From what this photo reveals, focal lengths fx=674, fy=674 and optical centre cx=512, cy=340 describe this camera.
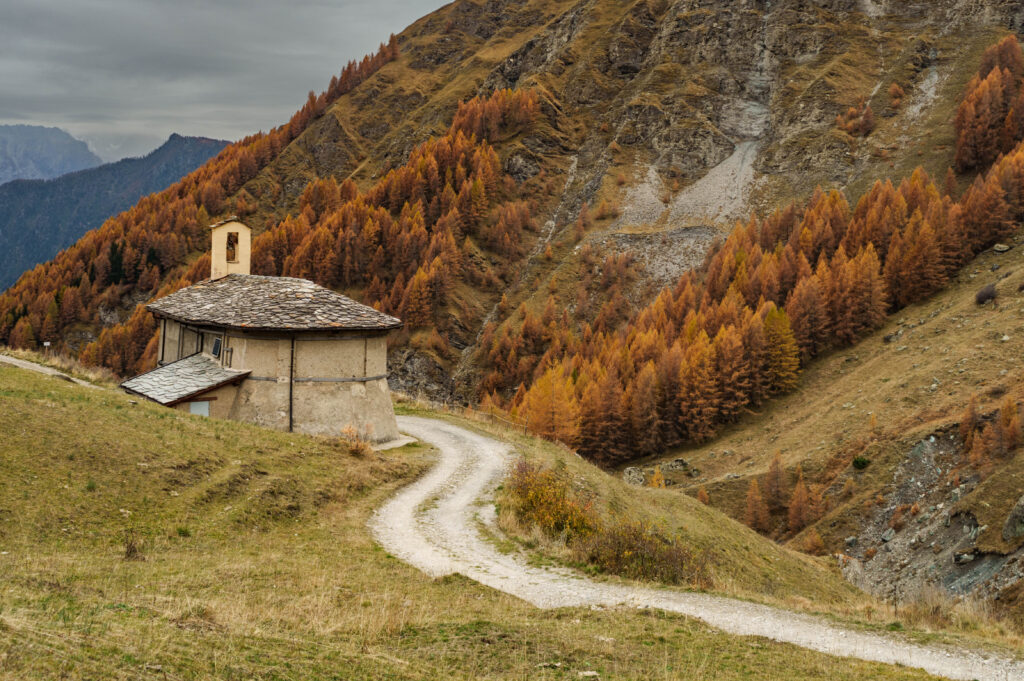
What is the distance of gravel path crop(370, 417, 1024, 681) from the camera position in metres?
12.7

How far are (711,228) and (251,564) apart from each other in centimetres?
10709

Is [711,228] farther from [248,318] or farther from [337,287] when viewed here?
[248,318]

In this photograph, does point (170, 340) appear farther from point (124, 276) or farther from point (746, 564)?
point (124, 276)

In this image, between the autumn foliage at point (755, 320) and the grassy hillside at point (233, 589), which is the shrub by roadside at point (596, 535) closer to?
the grassy hillside at point (233, 589)

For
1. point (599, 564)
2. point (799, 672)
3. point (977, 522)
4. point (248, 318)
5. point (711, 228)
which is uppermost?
point (711, 228)

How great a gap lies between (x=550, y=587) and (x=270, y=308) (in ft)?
67.3

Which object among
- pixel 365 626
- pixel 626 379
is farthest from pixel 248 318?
pixel 626 379

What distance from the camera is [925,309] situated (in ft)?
254

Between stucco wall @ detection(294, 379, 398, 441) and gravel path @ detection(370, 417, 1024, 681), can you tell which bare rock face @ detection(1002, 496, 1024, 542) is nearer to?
gravel path @ detection(370, 417, 1024, 681)

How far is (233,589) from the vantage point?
13.2 metres

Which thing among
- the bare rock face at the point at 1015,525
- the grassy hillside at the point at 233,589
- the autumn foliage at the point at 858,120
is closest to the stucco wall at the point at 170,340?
the grassy hillside at the point at 233,589

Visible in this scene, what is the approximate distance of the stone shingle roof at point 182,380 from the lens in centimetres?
2923

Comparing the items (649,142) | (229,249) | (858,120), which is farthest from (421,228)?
(229,249)

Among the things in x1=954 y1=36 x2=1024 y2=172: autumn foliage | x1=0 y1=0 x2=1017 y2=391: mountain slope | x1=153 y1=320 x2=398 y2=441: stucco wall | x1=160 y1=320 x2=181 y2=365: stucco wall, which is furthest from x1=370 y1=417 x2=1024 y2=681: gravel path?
x1=954 y1=36 x2=1024 y2=172: autumn foliage
